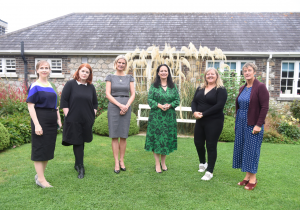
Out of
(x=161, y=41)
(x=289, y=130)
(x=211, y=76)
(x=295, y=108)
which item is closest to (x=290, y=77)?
(x=295, y=108)

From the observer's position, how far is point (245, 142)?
10.5ft

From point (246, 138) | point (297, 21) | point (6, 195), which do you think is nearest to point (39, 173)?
point (6, 195)

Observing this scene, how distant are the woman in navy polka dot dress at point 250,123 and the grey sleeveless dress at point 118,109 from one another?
71.8 inches

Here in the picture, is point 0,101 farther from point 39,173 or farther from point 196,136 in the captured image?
point 196,136

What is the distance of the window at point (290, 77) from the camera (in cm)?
989

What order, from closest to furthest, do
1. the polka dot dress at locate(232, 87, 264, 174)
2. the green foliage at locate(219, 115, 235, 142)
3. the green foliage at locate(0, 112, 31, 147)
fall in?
the polka dot dress at locate(232, 87, 264, 174)
the green foliage at locate(0, 112, 31, 147)
the green foliage at locate(219, 115, 235, 142)

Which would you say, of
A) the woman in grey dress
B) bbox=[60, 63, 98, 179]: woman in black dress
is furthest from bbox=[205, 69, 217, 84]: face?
bbox=[60, 63, 98, 179]: woman in black dress

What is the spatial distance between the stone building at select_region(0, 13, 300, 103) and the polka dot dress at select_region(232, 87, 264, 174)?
628 cm

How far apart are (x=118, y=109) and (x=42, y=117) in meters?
1.22

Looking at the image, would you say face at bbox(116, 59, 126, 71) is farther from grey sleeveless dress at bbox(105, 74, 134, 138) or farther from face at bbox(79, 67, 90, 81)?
face at bbox(79, 67, 90, 81)

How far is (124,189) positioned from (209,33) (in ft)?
32.4

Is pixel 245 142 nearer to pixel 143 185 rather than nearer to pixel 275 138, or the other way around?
pixel 143 185

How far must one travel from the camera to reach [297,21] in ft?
39.0

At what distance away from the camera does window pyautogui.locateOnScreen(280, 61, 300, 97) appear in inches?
389
